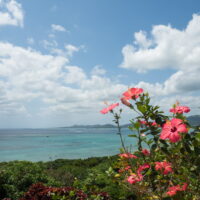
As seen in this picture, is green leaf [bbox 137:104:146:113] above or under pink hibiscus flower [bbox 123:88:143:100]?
under

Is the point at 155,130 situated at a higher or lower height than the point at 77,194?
higher

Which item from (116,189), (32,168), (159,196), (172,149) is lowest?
(116,189)

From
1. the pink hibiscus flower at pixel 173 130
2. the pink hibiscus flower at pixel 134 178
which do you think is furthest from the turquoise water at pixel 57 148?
the pink hibiscus flower at pixel 173 130

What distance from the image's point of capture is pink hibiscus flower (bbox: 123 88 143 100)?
1.63 meters

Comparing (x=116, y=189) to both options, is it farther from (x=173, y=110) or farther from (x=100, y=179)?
(x=173, y=110)

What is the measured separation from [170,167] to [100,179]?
4.63 meters

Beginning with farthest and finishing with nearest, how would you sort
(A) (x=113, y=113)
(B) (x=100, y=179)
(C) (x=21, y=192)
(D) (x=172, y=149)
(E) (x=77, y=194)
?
(B) (x=100, y=179) → (C) (x=21, y=192) → (E) (x=77, y=194) → (A) (x=113, y=113) → (D) (x=172, y=149)

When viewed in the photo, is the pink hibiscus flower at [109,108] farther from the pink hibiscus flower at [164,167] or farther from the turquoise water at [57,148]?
the pink hibiscus flower at [164,167]

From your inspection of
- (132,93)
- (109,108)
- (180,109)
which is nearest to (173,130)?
(180,109)

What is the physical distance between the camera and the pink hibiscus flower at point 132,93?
1.63m

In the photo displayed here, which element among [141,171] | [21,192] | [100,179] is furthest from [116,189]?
→ [141,171]

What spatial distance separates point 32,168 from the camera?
5.46 metres

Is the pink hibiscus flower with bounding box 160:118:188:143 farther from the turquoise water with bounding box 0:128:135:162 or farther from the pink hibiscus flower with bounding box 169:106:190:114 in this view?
the turquoise water with bounding box 0:128:135:162

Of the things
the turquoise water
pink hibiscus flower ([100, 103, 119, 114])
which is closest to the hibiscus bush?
pink hibiscus flower ([100, 103, 119, 114])
